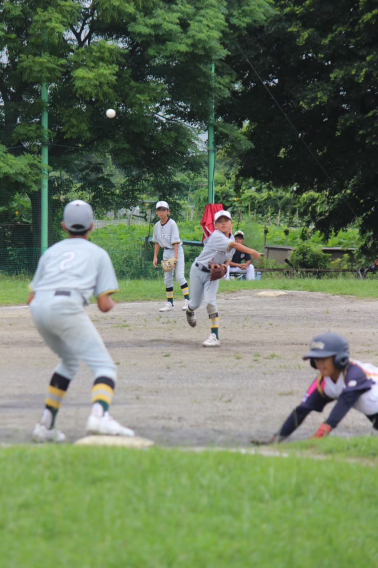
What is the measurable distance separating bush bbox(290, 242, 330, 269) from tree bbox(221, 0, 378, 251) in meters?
2.50

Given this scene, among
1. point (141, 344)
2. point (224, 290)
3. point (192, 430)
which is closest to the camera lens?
point (192, 430)

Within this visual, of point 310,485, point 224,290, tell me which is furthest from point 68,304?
point 224,290

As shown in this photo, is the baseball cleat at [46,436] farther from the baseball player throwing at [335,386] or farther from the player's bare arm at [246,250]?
the player's bare arm at [246,250]

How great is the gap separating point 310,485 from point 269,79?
89.3ft

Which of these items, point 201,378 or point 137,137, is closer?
point 201,378

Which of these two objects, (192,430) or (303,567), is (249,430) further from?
(303,567)

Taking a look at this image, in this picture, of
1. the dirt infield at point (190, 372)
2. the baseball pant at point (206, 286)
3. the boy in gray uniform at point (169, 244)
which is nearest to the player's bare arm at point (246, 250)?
the baseball pant at point (206, 286)

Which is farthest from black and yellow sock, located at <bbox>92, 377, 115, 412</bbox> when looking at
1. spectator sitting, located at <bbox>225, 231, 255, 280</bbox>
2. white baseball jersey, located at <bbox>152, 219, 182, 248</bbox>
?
spectator sitting, located at <bbox>225, 231, 255, 280</bbox>

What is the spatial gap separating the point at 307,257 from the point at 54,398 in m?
29.2

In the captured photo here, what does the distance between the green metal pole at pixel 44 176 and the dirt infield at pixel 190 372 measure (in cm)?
708

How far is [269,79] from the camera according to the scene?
30328 millimetres

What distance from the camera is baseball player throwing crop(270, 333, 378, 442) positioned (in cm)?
596

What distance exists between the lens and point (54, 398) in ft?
20.0

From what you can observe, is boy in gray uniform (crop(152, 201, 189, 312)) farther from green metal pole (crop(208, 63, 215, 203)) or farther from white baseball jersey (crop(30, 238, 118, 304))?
white baseball jersey (crop(30, 238, 118, 304))
